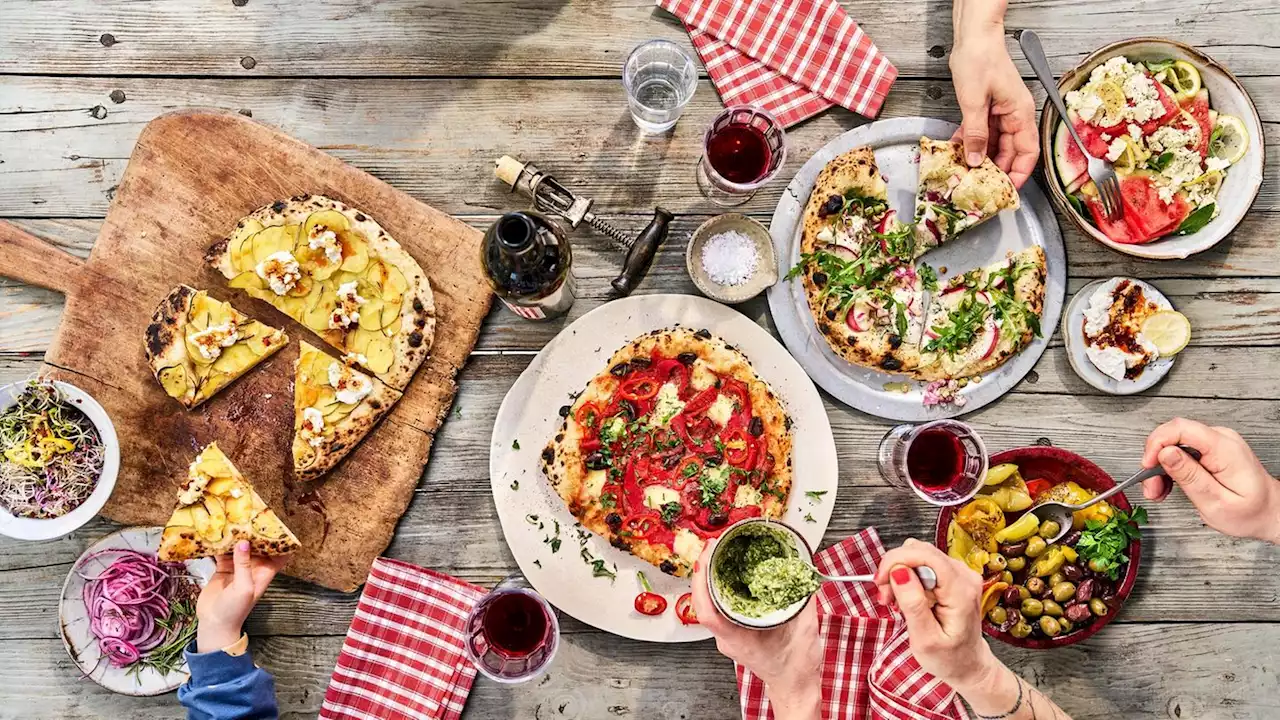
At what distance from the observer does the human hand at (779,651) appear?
3.69 metres

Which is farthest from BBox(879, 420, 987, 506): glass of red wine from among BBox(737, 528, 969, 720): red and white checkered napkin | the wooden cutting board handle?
the wooden cutting board handle

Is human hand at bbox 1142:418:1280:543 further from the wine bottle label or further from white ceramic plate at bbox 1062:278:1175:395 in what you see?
the wine bottle label

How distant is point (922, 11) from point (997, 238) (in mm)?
1305

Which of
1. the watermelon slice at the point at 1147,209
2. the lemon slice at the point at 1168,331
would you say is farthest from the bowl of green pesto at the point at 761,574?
the watermelon slice at the point at 1147,209

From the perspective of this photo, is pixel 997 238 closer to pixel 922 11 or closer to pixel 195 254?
pixel 922 11

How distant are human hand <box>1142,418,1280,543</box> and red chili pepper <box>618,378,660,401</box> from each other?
7.51ft

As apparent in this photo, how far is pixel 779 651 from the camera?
3.81 m

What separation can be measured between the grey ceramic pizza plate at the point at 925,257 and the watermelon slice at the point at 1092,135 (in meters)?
0.32

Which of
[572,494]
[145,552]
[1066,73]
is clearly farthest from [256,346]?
[1066,73]

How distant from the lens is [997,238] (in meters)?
4.56

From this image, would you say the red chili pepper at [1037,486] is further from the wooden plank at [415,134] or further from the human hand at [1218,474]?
the wooden plank at [415,134]

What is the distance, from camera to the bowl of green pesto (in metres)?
3.59

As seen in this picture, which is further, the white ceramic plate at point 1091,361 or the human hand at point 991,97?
the white ceramic plate at point 1091,361

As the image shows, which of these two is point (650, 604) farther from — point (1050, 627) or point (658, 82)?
point (658, 82)
